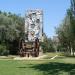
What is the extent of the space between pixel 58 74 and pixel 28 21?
98.1ft

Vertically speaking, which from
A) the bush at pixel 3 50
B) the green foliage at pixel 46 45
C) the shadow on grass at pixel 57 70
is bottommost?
the shadow on grass at pixel 57 70

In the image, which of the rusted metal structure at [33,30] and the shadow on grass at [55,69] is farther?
the rusted metal structure at [33,30]

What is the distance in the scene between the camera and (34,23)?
4578cm

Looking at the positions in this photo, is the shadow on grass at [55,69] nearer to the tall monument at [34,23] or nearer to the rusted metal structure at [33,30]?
the rusted metal structure at [33,30]

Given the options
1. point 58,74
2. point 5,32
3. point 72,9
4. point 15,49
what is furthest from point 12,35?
point 58,74

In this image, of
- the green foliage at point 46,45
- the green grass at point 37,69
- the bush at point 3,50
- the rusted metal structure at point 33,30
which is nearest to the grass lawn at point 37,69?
the green grass at point 37,69

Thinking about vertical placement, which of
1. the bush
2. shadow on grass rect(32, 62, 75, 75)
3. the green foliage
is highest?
the green foliage

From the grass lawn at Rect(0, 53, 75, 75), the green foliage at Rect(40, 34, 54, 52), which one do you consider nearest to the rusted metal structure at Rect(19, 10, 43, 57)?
the grass lawn at Rect(0, 53, 75, 75)

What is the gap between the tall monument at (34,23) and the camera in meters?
45.6

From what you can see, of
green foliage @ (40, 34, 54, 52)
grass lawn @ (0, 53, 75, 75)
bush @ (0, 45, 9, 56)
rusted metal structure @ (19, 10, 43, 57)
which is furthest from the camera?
green foliage @ (40, 34, 54, 52)

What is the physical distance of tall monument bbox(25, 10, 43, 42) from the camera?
149 ft

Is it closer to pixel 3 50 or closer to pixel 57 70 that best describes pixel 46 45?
pixel 3 50

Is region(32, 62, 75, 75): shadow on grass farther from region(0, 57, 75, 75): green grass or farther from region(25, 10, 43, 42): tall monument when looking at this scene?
region(25, 10, 43, 42): tall monument

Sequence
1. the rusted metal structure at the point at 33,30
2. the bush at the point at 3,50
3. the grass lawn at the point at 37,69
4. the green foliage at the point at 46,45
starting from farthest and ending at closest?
the green foliage at the point at 46,45 → the bush at the point at 3,50 → the rusted metal structure at the point at 33,30 → the grass lawn at the point at 37,69
